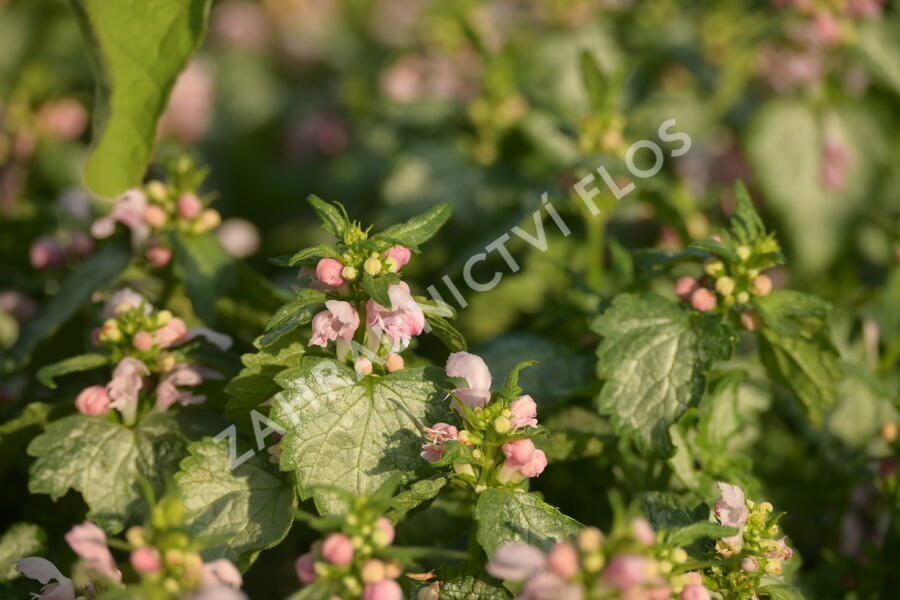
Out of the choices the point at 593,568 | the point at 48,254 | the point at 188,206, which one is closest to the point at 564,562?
the point at 593,568

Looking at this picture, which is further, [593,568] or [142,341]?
[142,341]

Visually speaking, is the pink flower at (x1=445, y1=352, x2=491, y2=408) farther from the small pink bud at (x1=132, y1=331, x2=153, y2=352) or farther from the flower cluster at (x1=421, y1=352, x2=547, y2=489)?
the small pink bud at (x1=132, y1=331, x2=153, y2=352)

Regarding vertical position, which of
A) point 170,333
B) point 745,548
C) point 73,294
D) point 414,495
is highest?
point 73,294

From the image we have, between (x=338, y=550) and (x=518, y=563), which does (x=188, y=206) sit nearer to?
(x=338, y=550)

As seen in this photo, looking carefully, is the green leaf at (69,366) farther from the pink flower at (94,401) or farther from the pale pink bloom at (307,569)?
the pale pink bloom at (307,569)

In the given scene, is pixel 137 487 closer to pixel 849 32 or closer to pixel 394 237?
pixel 394 237

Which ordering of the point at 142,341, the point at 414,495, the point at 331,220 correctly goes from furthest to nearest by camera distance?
1. the point at 142,341
2. the point at 331,220
3. the point at 414,495

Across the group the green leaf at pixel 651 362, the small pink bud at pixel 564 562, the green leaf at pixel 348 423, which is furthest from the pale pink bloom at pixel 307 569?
the green leaf at pixel 651 362

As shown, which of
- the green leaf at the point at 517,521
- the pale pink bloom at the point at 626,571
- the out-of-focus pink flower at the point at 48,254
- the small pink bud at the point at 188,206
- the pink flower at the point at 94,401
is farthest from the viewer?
the out-of-focus pink flower at the point at 48,254
